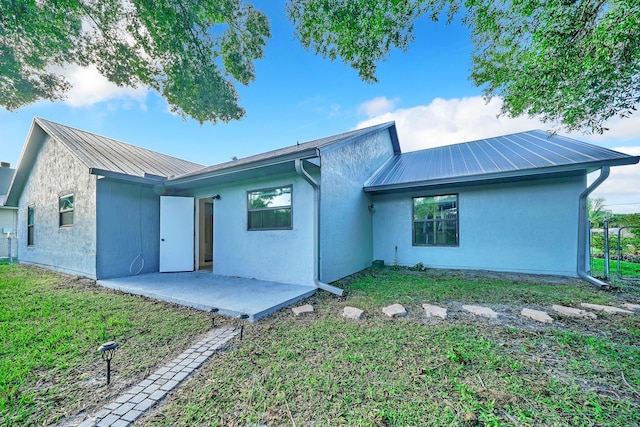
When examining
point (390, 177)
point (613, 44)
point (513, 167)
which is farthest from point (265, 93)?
point (613, 44)

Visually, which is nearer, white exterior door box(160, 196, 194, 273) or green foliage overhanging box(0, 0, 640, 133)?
green foliage overhanging box(0, 0, 640, 133)

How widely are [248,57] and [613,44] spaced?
23.8 feet

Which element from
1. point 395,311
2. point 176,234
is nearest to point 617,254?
point 395,311

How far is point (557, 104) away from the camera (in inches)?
173

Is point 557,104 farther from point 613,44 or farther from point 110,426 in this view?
point 110,426

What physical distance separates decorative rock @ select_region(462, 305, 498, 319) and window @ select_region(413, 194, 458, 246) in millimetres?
3699

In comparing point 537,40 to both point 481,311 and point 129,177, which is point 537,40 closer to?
point 481,311

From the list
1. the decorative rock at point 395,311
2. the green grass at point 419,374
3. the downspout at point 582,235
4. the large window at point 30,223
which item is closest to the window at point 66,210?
the large window at point 30,223

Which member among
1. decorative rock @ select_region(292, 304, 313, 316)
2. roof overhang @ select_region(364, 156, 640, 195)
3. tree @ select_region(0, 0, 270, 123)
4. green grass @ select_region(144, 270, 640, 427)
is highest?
tree @ select_region(0, 0, 270, 123)

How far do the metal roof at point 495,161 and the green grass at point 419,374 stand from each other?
10.9 ft

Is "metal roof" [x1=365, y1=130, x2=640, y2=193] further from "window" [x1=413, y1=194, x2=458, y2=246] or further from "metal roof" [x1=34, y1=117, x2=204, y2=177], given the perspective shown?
"metal roof" [x1=34, y1=117, x2=204, y2=177]

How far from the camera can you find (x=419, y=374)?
7.40 feet

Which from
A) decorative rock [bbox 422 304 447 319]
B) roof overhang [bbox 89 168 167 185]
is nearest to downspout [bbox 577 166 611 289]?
decorative rock [bbox 422 304 447 319]

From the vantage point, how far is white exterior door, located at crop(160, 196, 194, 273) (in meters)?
7.01
